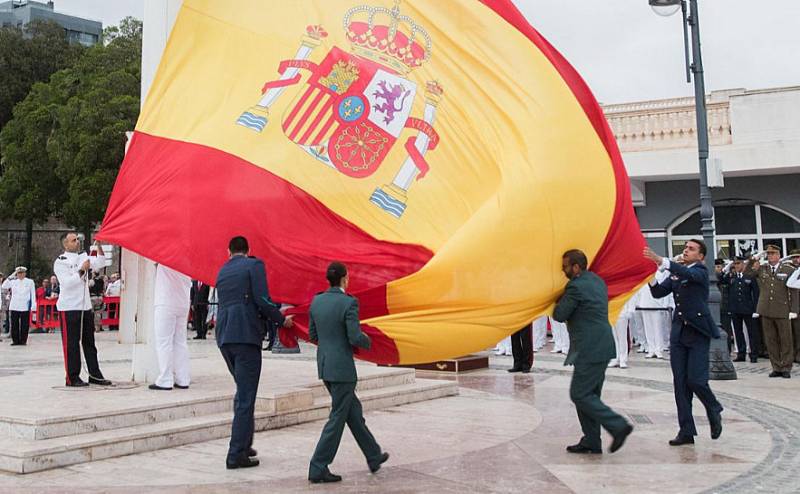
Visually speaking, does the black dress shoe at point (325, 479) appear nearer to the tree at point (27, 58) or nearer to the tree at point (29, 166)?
the tree at point (29, 166)

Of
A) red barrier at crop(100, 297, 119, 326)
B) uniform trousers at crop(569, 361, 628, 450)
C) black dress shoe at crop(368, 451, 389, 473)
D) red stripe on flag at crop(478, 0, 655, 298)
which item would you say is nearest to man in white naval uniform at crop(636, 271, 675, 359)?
red stripe on flag at crop(478, 0, 655, 298)

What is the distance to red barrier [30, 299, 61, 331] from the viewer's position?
2431cm

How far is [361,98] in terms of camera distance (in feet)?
22.6

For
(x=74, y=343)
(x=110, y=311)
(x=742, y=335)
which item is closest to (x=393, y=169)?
(x=74, y=343)

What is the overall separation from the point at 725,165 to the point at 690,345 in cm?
1606

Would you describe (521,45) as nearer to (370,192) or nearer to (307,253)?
(370,192)

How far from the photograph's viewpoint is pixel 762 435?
25.5ft

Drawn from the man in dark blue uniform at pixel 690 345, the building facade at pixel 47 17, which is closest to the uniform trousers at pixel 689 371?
the man in dark blue uniform at pixel 690 345

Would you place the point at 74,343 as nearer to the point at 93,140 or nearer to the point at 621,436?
the point at 621,436

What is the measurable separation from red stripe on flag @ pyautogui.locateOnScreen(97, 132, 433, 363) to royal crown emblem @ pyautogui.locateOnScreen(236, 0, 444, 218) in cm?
49

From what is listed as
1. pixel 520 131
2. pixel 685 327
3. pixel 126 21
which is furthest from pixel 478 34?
pixel 126 21

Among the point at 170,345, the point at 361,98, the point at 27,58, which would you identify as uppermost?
the point at 27,58

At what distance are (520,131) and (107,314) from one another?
22565mm

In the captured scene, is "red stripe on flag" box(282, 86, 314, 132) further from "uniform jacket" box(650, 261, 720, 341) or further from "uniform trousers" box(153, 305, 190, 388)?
"uniform jacket" box(650, 261, 720, 341)
